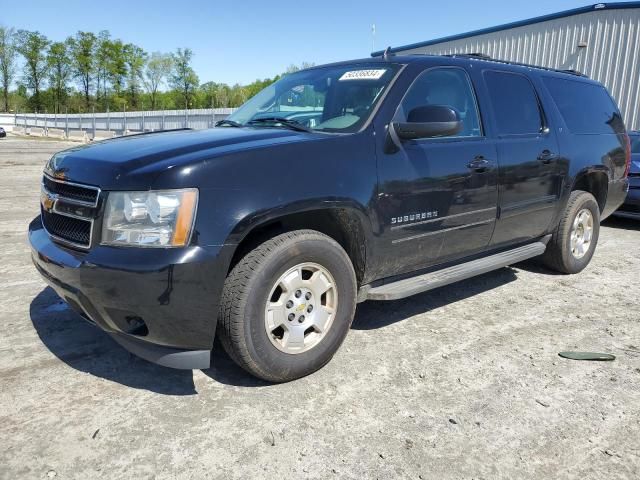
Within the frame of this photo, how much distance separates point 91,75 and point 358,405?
253ft

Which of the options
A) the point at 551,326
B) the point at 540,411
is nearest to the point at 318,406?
the point at 540,411

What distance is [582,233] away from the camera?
209 inches

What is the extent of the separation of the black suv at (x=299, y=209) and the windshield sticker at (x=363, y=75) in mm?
10

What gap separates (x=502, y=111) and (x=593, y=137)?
1.56 metres

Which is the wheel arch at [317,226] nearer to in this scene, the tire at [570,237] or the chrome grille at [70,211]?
the chrome grille at [70,211]

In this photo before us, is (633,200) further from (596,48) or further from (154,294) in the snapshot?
(596,48)

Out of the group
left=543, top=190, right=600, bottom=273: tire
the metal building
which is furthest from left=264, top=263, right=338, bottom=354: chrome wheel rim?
the metal building

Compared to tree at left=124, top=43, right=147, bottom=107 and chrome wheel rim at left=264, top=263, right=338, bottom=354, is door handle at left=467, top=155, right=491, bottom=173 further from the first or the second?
tree at left=124, top=43, right=147, bottom=107

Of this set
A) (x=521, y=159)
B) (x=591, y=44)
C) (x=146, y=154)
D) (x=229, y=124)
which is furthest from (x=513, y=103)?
(x=591, y=44)

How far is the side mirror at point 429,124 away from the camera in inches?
124

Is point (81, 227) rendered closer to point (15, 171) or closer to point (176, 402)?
point (176, 402)

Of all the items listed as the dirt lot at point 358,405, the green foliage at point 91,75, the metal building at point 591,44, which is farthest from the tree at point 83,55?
the dirt lot at point 358,405

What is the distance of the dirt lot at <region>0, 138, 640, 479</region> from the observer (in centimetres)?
224

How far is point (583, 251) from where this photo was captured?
536 cm
